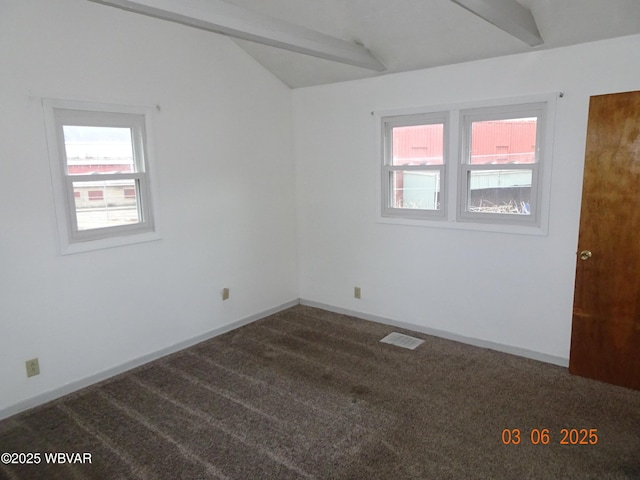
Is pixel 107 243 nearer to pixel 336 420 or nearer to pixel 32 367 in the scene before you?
pixel 32 367

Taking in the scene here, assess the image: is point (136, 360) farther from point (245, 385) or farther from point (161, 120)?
point (161, 120)

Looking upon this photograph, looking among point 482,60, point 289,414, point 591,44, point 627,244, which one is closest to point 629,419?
point 627,244

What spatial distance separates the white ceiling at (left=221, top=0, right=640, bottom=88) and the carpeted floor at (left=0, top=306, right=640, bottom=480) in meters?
2.40

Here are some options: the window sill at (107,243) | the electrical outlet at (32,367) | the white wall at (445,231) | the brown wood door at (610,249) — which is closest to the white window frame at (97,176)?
the window sill at (107,243)

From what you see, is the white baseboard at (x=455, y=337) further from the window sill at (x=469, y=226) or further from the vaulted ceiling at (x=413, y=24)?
the vaulted ceiling at (x=413, y=24)

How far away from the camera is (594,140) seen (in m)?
3.02

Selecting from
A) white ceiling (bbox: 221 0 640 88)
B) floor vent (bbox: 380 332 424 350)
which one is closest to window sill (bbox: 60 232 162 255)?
white ceiling (bbox: 221 0 640 88)

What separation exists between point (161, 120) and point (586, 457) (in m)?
3.68

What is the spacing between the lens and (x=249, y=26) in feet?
9.04

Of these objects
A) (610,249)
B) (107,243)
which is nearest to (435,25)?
(610,249)

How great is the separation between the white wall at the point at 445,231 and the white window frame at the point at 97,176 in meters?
1.76

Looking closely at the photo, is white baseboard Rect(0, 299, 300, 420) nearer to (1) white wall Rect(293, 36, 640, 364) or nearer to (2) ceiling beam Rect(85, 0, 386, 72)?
(1) white wall Rect(293, 36, 640, 364)

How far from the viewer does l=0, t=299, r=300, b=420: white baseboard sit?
296 centimetres

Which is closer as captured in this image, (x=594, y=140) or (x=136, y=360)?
(x=594, y=140)
